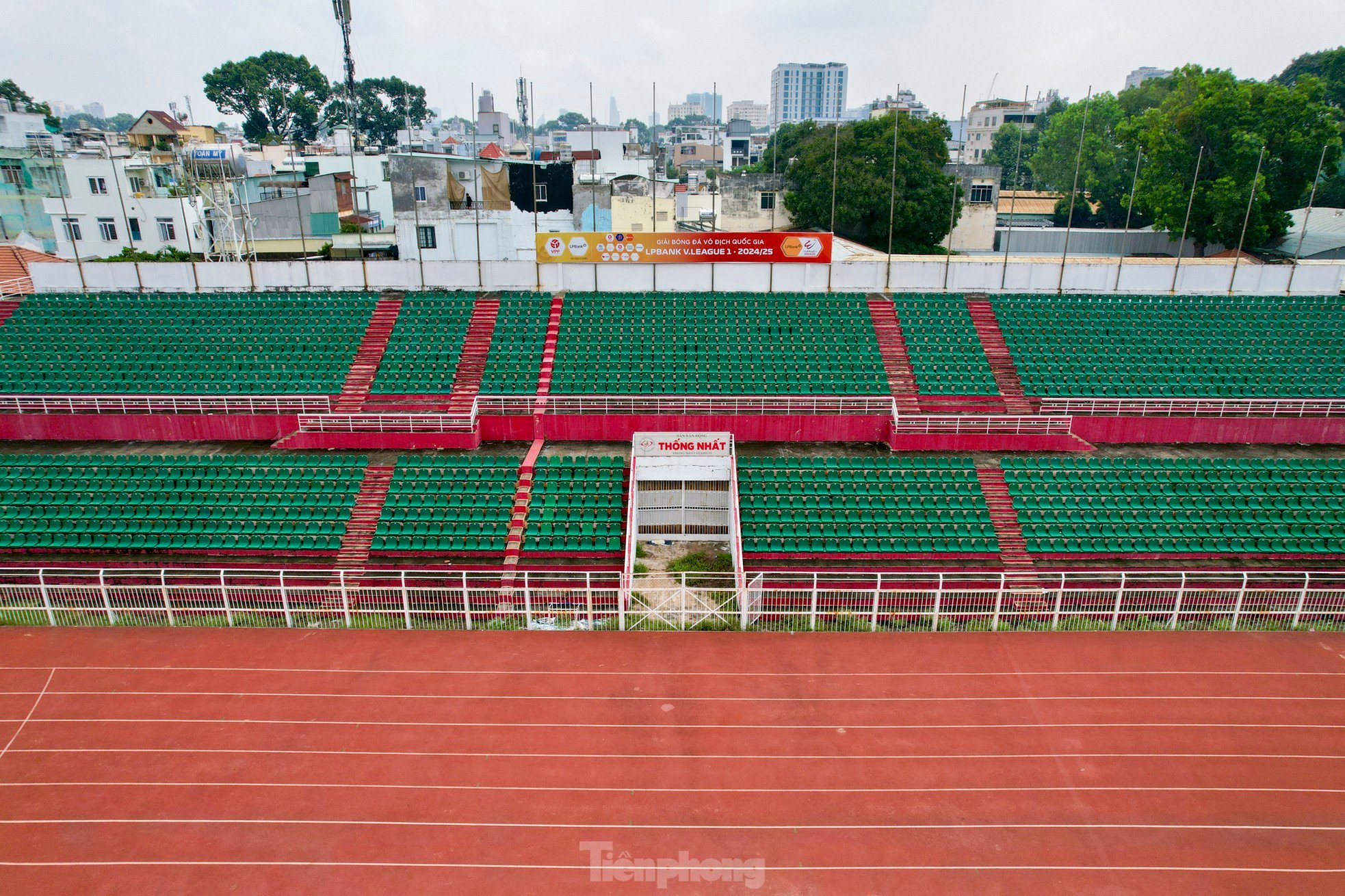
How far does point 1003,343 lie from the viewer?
30.5 m

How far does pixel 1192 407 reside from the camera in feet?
87.8

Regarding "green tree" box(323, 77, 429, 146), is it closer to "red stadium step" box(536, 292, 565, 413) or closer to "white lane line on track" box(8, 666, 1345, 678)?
"red stadium step" box(536, 292, 565, 413)

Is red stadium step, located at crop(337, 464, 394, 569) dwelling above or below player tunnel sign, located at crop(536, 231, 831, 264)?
below

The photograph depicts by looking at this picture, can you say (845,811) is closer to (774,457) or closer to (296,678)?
(296,678)

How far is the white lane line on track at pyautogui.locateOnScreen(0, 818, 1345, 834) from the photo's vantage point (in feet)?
40.4

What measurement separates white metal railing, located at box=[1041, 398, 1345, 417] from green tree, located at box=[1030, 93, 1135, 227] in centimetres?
4075

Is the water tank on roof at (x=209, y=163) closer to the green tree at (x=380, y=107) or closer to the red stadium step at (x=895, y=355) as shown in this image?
the red stadium step at (x=895, y=355)

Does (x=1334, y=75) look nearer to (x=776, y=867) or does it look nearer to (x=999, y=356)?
(x=999, y=356)

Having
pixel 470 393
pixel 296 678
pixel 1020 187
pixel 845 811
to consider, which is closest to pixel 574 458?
pixel 470 393

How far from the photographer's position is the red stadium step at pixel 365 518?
2148 cm

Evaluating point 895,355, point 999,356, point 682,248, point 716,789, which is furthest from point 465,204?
point 716,789

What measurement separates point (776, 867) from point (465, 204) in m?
44.6

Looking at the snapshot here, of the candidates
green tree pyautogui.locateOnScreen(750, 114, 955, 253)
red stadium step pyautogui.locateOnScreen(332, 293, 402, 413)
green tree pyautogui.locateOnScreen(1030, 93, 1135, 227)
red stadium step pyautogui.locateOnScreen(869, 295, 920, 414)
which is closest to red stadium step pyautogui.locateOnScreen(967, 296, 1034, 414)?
red stadium step pyautogui.locateOnScreen(869, 295, 920, 414)

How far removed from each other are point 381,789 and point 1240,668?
17.6 m
